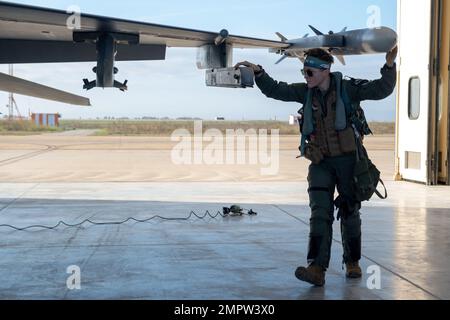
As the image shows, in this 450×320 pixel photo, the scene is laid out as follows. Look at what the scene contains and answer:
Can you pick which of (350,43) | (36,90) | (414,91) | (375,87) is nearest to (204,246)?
(375,87)

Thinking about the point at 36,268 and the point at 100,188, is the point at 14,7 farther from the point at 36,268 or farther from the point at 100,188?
the point at 100,188

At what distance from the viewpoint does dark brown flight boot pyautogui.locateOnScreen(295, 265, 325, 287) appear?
5.03 m

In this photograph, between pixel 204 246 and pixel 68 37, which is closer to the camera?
pixel 204 246

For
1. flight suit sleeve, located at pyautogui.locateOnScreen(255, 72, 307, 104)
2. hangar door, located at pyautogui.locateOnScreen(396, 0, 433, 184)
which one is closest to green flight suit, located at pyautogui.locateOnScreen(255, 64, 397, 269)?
flight suit sleeve, located at pyautogui.locateOnScreen(255, 72, 307, 104)

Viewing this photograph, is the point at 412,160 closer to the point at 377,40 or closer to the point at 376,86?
the point at 377,40

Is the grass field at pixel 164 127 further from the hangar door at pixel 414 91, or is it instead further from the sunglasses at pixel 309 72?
the sunglasses at pixel 309 72

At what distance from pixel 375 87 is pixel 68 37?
536cm

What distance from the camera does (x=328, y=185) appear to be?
528 centimetres

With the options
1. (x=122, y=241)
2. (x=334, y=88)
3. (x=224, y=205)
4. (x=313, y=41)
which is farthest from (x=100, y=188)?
(x=334, y=88)

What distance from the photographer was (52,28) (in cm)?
794

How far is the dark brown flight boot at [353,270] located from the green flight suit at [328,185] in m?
0.04

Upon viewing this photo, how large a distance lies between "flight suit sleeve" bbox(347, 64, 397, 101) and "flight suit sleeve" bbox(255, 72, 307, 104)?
1.44 feet

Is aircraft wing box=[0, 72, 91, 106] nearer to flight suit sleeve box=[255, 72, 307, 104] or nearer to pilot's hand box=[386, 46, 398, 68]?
flight suit sleeve box=[255, 72, 307, 104]
